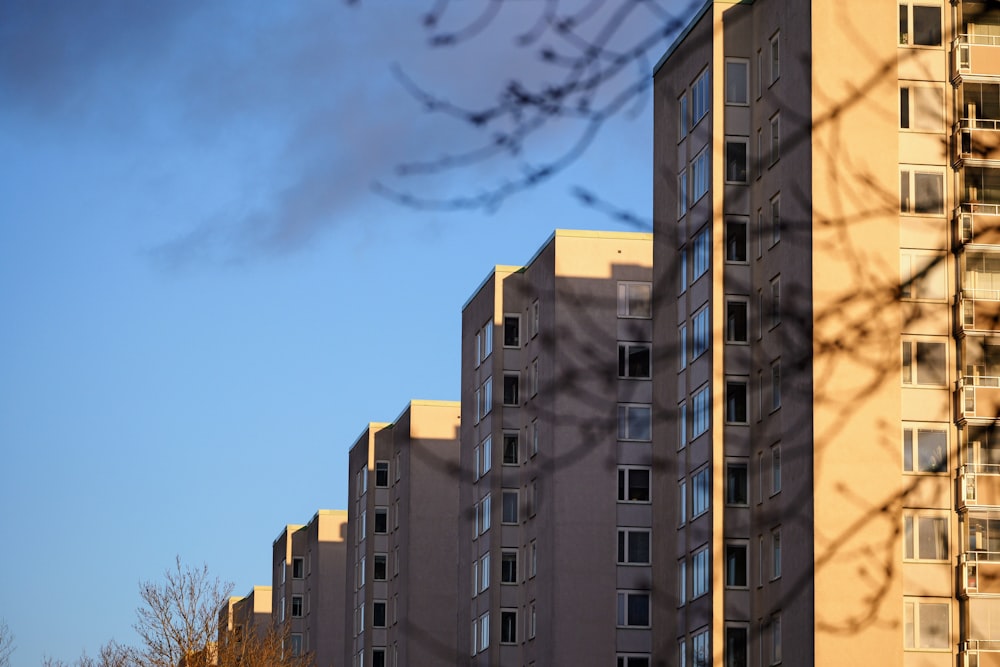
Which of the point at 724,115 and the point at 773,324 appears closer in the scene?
the point at 773,324

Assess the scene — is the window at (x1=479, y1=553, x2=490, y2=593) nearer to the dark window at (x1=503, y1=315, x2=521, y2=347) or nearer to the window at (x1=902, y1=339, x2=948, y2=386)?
the dark window at (x1=503, y1=315, x2=521, y2=347)

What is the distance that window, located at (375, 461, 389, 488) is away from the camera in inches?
3526

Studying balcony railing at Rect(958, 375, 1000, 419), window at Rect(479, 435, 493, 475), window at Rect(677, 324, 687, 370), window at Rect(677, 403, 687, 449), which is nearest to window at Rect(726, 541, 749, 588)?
window at Rect(677, 403, 687, 449)

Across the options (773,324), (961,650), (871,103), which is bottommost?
(961,650)

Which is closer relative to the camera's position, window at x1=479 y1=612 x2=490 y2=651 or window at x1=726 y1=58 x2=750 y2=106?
window at x1=726 y1=58 x2=750 y2=106

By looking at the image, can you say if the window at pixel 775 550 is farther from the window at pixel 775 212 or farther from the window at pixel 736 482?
the window at pixel 775 212

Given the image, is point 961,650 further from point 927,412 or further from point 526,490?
point 526,490

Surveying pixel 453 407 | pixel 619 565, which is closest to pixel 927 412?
pixel 619 565

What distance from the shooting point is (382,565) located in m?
87.8

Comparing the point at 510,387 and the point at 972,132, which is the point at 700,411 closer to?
the point at 972,132

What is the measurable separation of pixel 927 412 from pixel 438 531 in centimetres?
4179

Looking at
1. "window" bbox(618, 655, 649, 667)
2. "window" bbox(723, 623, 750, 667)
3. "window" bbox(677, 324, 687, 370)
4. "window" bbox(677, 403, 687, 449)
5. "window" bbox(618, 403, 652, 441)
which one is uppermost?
"window" bbox(618, 403, 652, 441)

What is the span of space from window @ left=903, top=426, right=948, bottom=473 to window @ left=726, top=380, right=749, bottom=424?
18.6ft

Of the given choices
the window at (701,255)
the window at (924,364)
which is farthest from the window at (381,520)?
the window at (924,364)
